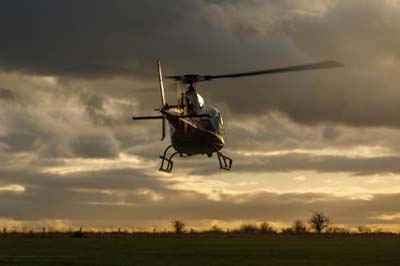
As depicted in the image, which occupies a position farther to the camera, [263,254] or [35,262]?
[263,254]

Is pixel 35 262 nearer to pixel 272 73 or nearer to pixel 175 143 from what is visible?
pixel 175 143

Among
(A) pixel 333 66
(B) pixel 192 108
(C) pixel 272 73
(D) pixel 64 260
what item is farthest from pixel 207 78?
(D) pixel 64 260

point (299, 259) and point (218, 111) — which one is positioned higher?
point (218, 111)

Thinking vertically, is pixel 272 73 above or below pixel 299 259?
above

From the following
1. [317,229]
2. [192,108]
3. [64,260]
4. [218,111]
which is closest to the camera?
[64,260]

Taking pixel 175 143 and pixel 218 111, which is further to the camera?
pixel 218 111

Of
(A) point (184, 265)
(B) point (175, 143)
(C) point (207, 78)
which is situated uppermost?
(C) point (207, 78)

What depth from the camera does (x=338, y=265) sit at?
43.2m

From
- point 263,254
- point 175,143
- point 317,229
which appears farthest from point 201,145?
point 317,229

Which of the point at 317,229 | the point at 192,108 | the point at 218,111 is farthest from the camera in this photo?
the point at 317,229

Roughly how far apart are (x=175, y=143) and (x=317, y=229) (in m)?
115

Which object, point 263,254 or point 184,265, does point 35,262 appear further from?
point 263,254

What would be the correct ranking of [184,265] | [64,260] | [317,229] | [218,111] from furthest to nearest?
[317,229] → [218,111] → [64,260] → [184,265]

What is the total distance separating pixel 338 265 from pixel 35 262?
1698 centimetres
